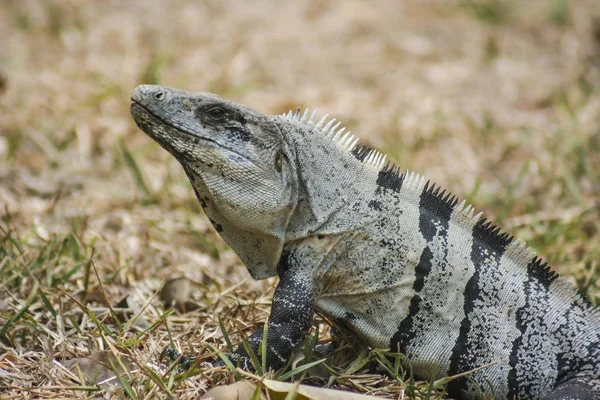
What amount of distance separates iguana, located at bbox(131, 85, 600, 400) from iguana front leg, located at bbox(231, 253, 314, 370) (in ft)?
0.16

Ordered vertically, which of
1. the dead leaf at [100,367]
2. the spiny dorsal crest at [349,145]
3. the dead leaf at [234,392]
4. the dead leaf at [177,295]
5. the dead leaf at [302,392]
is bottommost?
the dead leaf at [177,295]

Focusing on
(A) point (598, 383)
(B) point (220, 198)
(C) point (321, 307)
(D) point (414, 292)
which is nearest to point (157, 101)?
(B) point (220, 198)

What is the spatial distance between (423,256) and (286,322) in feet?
2.84

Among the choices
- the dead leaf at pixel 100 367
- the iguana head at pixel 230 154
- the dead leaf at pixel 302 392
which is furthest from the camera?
the iguana head at pixel 230 154

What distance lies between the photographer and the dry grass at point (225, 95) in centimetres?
432

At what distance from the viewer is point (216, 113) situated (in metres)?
3.93

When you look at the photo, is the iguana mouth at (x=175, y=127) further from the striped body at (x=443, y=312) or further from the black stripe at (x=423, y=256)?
the black stripe at (x=423, y=256)

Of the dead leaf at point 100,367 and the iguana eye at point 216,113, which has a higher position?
the iguana eye at point 216,113

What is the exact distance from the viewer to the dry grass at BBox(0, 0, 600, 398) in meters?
4.32

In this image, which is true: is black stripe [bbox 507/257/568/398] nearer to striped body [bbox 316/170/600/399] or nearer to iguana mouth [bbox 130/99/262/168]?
striped body [bbox 316/170/600/399]

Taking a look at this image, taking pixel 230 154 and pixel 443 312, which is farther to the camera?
pixel 443 312

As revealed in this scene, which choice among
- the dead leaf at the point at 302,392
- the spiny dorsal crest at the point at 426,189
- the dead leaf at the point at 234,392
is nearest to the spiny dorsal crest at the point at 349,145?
the spiny dorsal crest at the point at 426,189

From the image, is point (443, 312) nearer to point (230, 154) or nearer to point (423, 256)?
point (423, 256)

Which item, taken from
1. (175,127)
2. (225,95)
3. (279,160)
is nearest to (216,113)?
(175,127)
